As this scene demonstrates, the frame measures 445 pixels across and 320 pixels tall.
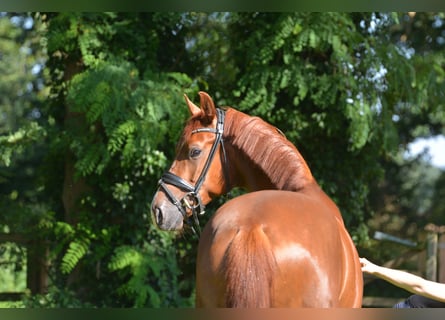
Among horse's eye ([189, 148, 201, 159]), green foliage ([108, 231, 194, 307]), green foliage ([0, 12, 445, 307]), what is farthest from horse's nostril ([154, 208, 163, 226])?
green foliage ([108, 231, 194, 307])

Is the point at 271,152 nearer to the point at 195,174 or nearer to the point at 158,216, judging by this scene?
the point at 195,174

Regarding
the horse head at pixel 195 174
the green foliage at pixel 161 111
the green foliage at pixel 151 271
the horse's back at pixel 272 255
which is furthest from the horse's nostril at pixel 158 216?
the green foliage at pixel 151 271

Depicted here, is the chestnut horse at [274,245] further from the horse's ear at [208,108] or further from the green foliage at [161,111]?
the green foliage at [161,111]

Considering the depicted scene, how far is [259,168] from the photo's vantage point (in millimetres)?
2951

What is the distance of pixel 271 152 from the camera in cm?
290

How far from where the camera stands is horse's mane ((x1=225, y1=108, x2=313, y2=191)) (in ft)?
9.18

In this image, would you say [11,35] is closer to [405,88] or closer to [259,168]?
[405,88]

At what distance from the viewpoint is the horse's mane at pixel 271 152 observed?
110 inches

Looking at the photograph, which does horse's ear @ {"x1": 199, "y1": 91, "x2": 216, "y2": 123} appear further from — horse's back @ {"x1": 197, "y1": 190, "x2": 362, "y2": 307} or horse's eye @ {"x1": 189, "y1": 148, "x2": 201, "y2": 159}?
horse's back @ {"x1": 197, "y1": 190, "x2": 362, "y2": 307}

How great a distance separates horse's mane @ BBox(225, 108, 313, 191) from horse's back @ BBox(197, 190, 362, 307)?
50 cm

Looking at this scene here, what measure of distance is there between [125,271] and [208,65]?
8.65 feet

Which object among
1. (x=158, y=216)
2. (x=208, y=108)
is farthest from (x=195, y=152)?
(x=158, y=216)

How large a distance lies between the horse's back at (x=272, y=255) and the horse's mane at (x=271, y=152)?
50cm

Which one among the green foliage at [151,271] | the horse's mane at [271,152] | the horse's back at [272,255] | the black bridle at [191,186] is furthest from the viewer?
the green foliage at [151,271]
